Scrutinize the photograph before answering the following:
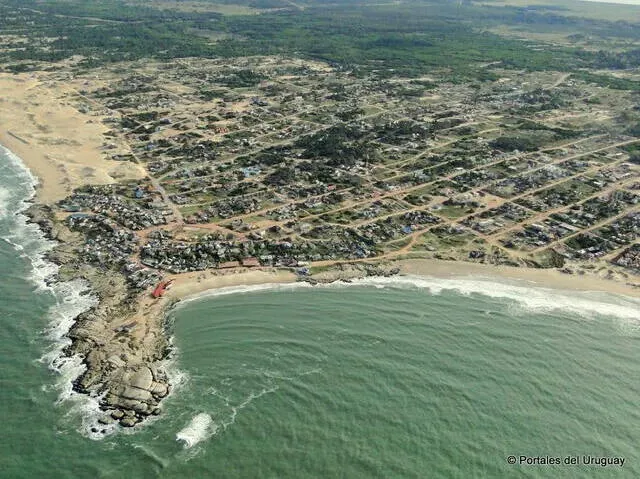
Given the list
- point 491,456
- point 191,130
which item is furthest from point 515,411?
point 191,130

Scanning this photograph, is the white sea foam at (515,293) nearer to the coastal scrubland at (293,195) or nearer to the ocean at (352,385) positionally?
the ocean at (352,385)

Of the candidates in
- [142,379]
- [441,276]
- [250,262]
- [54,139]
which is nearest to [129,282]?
[250,262]

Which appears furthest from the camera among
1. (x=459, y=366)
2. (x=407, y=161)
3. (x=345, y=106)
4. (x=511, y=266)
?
(x=345, y=106)

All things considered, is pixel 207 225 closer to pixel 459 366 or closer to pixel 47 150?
pixel 459 366

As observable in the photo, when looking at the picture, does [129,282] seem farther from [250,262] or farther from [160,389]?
[160,389]

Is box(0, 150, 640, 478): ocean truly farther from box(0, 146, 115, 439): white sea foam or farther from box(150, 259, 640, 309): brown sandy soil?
box(150, 259, 640, 309): brown sandy soil

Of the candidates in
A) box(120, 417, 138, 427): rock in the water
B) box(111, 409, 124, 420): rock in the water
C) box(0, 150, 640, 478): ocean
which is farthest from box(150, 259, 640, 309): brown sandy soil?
box(120, 417, 138, 427): rock in the water
